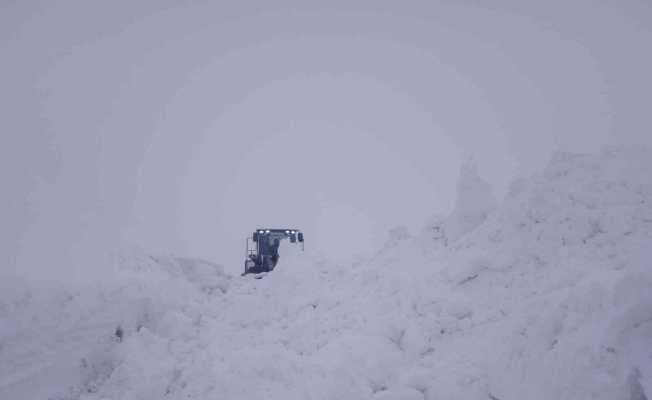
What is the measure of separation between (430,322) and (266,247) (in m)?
15.2

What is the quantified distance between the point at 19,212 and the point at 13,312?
15888 cm

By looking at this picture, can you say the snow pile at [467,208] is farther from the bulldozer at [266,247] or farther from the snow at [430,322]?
the bulldozer at [266,247]

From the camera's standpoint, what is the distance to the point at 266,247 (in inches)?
961

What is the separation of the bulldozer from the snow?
394 inches

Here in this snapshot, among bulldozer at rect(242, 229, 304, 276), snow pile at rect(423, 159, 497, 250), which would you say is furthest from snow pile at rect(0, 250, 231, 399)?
bulldozer at rect(242, 229, 304, 276)

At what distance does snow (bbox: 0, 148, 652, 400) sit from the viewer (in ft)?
24.0

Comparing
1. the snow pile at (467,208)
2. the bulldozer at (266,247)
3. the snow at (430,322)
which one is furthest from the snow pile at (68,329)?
the bulldozer at (266,247)

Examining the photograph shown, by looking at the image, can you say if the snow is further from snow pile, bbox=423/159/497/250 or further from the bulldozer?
the bulldozer

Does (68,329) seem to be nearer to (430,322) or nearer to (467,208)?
(430,322)

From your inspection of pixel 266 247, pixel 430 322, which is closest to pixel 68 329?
pixel 430 322

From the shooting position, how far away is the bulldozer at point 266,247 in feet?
78.8

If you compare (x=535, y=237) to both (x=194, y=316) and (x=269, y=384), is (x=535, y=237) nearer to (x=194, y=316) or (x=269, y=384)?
(x=269, y=384)

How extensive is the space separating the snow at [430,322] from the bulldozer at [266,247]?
1001cm

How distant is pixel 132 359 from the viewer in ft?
32.7
